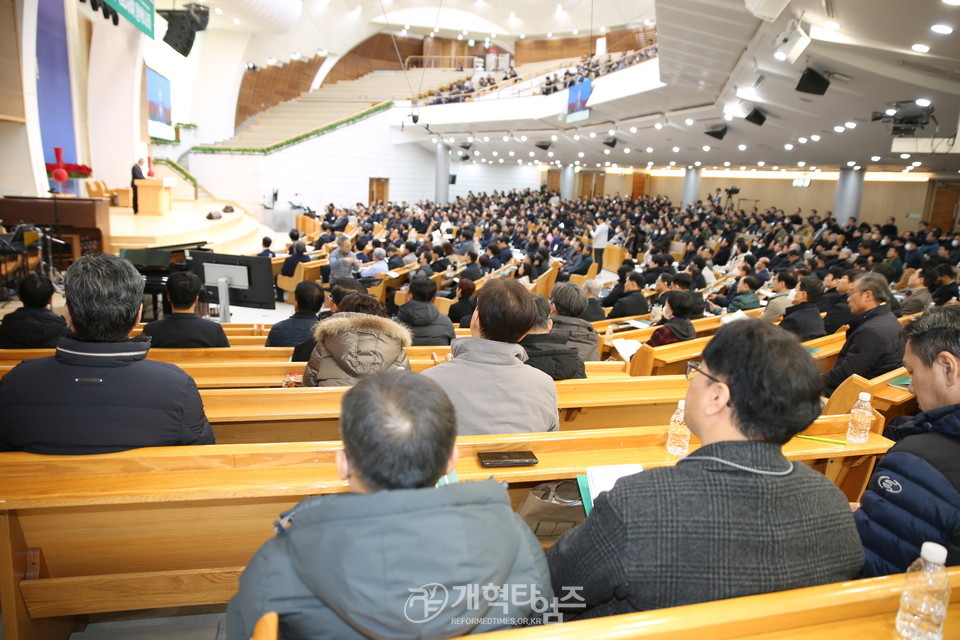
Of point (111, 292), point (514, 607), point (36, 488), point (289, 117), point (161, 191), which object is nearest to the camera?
point (514, 607)

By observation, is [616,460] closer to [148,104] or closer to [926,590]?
[926,590]

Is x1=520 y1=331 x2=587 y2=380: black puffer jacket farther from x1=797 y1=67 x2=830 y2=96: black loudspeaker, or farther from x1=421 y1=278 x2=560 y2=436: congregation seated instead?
x1=797 y1=67 x2=830 y2=96: black loudspeaker

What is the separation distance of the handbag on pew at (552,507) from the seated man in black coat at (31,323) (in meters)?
2.91

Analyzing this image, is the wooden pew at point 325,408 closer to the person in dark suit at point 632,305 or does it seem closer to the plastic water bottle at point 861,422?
the plastic water bottle at point 861,422

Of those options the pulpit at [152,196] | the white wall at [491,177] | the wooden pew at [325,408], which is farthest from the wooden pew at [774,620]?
the white wall at [491,177]

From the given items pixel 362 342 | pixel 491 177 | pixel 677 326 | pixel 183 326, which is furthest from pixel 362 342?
pixel 491 177

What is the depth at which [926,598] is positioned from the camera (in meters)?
1.17

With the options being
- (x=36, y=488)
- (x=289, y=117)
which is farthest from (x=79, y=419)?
(x=289, y=117)

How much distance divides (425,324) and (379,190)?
2195 cm

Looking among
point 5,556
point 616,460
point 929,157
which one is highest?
point 929,157

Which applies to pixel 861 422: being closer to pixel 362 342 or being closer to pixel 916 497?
pixel 916 497

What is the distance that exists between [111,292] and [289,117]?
949 inches

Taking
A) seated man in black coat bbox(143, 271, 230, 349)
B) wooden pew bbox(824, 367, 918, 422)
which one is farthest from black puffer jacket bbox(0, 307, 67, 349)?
wooden pew bbox(824, 367, 918, 422)

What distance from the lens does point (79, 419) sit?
1637mm
